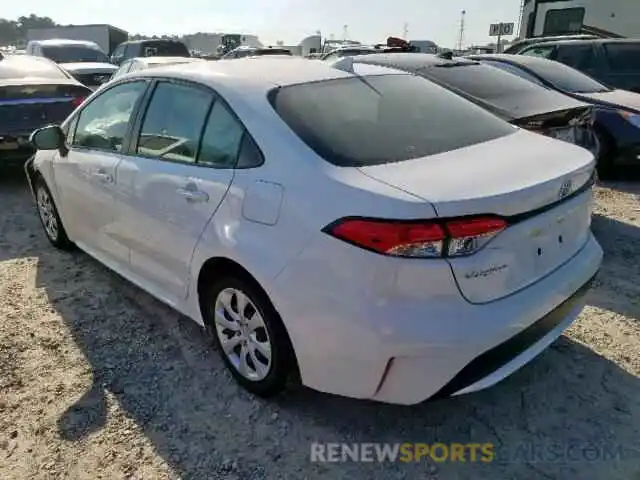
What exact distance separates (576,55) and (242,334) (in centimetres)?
884

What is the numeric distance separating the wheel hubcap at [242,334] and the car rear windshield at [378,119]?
81cm

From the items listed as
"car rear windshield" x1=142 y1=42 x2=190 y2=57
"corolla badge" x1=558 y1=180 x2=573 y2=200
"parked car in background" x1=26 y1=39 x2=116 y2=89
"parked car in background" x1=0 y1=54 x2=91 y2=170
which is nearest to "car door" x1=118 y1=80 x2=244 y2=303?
"corolla badge" x1=558 y1=180 x2=573 y2=200

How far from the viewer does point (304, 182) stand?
7.25 feet

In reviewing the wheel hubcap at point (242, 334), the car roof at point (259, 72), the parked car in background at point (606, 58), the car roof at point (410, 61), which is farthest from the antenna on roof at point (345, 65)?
the parked car in background at point (606, 58)

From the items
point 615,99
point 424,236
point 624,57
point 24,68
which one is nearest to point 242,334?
point 424,236

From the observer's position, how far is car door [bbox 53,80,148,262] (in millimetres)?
3400

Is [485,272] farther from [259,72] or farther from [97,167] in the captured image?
[97,167]

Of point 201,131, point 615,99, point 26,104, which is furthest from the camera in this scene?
point 615,99

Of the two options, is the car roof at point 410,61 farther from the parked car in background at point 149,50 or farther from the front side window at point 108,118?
the parked car in background at point 149,50

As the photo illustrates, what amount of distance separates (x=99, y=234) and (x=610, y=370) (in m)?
3.16

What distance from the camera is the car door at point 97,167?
3400 mm

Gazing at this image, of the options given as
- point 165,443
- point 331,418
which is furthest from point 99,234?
point 331,418

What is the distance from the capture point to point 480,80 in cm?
523

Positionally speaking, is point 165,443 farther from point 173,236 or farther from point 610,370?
point 610,370
